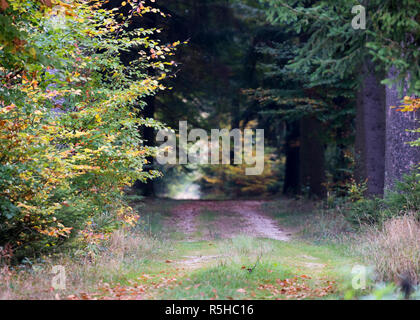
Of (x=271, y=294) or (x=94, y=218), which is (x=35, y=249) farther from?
(x=271, y=294)

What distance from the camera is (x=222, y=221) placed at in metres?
15.1

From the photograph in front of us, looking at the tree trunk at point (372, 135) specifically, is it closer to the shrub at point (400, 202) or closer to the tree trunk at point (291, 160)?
the shrub at point (400, 202)

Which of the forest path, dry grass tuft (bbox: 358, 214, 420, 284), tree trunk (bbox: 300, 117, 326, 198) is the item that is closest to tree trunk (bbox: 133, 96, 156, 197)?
the forest path

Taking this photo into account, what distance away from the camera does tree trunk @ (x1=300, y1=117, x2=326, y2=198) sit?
18.8 meters

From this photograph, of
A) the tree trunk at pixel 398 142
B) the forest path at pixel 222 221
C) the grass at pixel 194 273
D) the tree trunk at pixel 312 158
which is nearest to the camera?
the grass at pixel 194 273

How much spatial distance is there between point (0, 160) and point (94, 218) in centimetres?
246

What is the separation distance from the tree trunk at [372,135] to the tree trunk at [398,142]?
6.92 ft

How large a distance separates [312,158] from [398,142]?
8617 mm

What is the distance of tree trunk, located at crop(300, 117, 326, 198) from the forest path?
2.28 m

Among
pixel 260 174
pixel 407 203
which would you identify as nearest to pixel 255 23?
pixel 260 174

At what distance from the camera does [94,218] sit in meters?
8.64

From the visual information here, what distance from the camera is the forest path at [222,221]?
1281cm

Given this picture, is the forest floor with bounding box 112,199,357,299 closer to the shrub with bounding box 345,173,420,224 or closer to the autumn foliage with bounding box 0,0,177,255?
the shrub with bounding box 345,173,420,224

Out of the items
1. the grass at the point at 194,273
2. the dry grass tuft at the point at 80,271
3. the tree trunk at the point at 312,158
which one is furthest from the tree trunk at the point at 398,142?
the tree trunk at the point at 312,158
